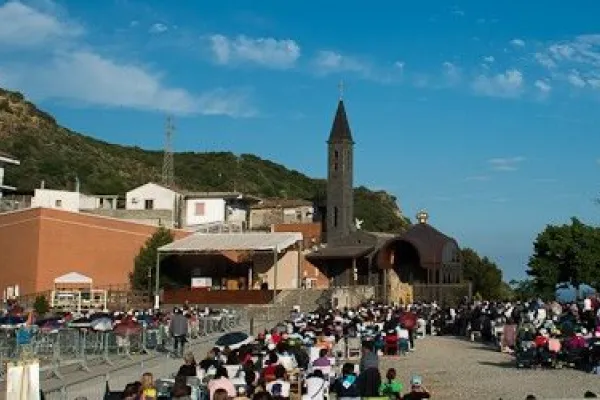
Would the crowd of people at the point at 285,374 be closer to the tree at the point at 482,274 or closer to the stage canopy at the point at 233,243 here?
the stage canopy at the point at 233,243

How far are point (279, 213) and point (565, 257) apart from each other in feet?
91.0

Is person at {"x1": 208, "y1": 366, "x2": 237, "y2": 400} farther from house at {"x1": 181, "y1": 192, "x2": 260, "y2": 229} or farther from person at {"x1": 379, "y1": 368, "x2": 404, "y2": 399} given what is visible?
house at {"x1": 181, "y1": 192, "x2": 260, "y2": 229}

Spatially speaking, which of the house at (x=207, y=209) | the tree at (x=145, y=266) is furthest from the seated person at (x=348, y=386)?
the house at (x=207, y=209)

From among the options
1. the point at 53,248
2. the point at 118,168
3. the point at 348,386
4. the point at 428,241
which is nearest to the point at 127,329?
the point at 348,386

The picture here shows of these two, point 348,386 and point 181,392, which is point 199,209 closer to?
point 348,386

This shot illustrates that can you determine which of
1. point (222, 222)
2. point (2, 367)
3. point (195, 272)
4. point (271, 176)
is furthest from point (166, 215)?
point (271, 176)

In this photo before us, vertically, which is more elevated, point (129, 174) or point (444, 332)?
point (129, 174)

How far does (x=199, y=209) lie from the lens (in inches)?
2746

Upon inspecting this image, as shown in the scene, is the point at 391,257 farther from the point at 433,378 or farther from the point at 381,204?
the point at 381,204

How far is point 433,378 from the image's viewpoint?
2130 cm

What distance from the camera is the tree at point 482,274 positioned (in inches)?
2906

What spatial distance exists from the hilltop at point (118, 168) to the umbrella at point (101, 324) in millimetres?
57065

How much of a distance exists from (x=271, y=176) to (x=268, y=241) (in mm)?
82142

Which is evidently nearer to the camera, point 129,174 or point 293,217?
point 293,217
